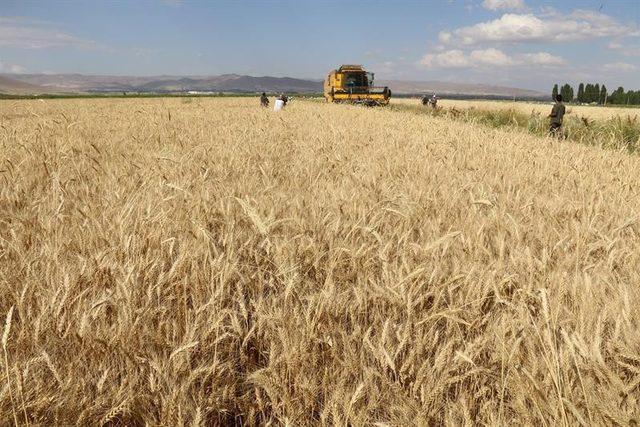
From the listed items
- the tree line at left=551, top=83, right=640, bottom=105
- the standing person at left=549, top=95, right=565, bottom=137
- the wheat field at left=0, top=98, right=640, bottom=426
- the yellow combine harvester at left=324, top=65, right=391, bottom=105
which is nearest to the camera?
the wheat field at left=0, top=98, right=640, bottom=426

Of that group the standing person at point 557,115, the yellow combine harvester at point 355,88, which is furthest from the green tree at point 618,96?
the standing person at point 557,115

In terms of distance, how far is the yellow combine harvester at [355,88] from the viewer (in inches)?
1298

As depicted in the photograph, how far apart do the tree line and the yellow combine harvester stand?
241 ft

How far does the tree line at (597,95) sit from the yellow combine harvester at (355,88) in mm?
73543

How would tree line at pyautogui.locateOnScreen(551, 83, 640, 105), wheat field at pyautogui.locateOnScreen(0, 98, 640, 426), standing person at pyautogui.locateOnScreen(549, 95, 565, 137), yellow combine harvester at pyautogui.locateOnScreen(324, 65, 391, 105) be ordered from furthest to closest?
1. tree line at pyautogui.locateOnScreen(551, 83, 640, 105)
2. yellow combine harvester at pyautogui.locateOnScreen(324, 65, 391, 105)
3. standing person at pyautogui.locateOnScreen(549, 95, 565, 137)
4. wheat field at pyautogui.locateOnScreen(0, 98, 640, 426)

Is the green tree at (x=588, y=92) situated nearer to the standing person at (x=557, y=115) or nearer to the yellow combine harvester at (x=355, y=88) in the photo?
the yellow combine harvester at (x=355, y=88)

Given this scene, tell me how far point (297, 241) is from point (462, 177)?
2160 mm

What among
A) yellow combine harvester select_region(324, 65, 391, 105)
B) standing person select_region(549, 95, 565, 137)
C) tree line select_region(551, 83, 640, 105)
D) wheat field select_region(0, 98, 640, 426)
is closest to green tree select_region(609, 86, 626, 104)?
tree line select_region(551, 83, 640, 105)

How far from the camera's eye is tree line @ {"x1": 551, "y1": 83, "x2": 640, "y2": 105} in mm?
93438

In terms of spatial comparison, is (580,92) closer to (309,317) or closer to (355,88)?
(355,88)

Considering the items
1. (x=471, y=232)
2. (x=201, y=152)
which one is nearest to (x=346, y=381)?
Answer: (x=471, y=232)

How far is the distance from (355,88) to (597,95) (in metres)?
95.7

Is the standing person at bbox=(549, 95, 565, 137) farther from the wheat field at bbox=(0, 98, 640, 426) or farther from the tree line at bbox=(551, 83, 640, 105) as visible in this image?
the tree line at bbox=(551, 83, 640, 105)

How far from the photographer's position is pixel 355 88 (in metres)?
33.2
